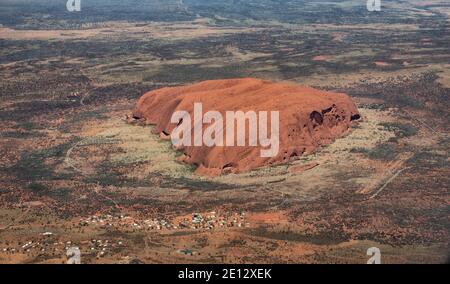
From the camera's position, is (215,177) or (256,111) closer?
(215,177)

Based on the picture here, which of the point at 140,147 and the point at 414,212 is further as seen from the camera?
the point at 140,147

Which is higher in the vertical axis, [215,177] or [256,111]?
[256,111]

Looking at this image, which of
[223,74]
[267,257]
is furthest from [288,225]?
[223,74]

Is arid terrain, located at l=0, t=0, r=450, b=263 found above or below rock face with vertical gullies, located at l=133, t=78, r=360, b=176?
below

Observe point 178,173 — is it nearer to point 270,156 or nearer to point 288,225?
point 270,156

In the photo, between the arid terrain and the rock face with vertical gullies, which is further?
the rock face with vertical gullies
